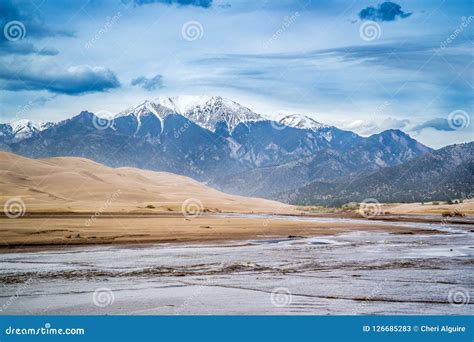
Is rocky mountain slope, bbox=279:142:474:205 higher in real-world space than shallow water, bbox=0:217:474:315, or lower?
higher

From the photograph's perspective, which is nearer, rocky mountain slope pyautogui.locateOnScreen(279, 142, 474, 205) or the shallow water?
the shallow water

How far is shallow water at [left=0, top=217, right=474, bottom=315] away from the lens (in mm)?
12078

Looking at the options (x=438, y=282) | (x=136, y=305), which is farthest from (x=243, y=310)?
(x=438, y=282)

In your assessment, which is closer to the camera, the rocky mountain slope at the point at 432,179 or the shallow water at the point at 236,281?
the shallow water at the point at 236,281

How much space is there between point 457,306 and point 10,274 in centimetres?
1187

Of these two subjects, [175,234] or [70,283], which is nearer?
[70,283]

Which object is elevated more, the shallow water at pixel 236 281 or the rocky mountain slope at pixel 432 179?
the rocky mountain slope at pixel 432 179

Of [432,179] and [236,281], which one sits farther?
[432,179]

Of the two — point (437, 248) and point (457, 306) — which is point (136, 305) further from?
point (437, 248)

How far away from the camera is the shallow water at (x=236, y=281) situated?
12.1 meters

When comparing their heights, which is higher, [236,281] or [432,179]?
[432,179]

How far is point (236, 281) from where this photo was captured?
1518 cm

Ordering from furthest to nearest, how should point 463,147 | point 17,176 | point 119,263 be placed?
1. point 463,147
2. point 17,176
3. point 119,263

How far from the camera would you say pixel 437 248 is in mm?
24781
